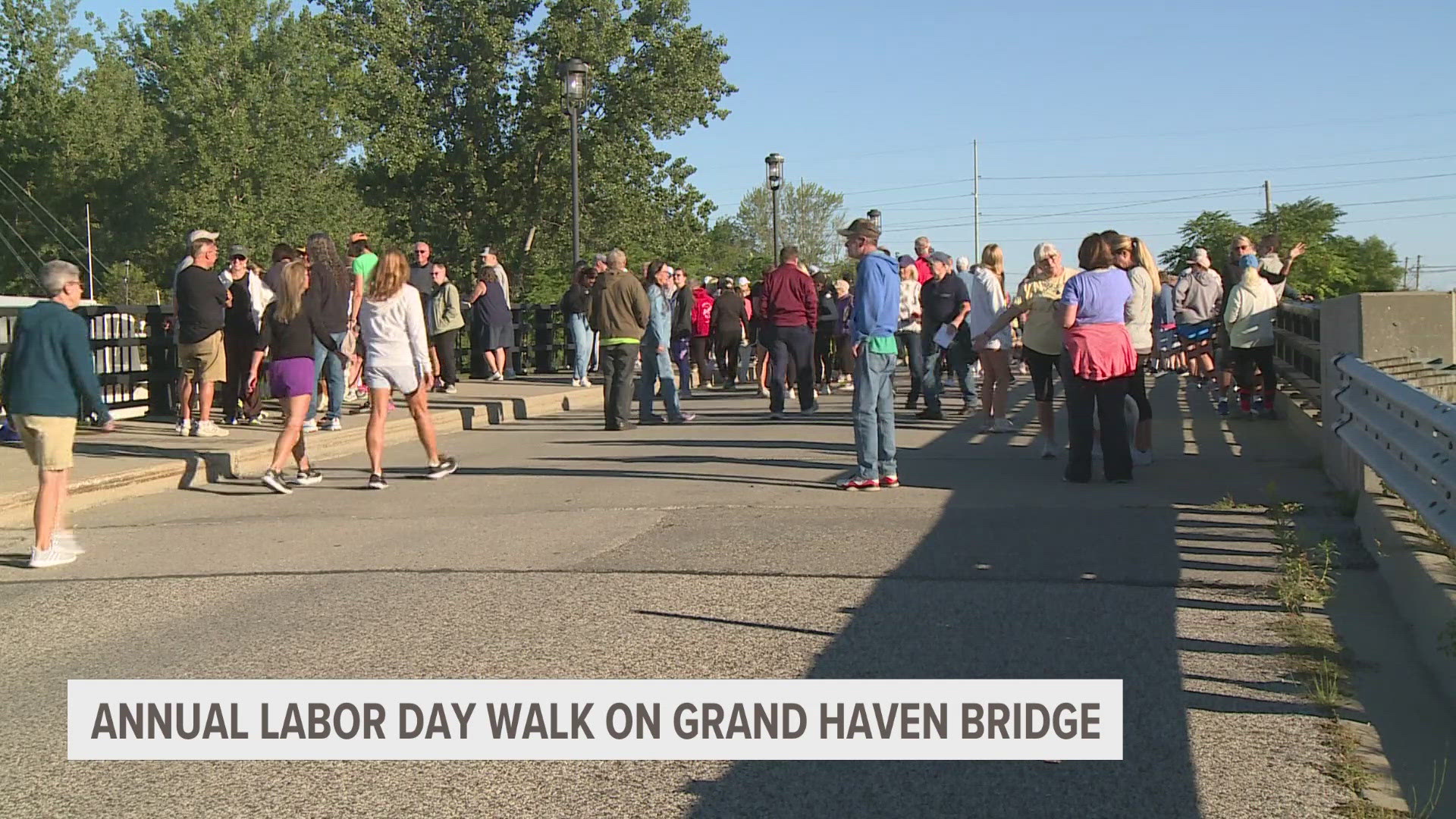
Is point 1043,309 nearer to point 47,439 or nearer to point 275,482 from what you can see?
point 275,482

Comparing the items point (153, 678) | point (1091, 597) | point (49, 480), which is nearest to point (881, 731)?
point (1091, 597)

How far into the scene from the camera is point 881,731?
486cm

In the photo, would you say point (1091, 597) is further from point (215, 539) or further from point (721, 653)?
point (215, 539)

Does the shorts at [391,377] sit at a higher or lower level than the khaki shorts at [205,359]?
lower

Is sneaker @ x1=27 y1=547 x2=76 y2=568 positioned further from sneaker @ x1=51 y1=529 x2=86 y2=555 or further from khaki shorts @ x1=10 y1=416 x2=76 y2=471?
khaki shorts @ x1=10 y1=416 x2=76 y2=471

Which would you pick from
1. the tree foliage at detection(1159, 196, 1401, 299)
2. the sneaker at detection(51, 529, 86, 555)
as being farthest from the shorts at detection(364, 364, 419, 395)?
the tree foliage at detection(1159, 196, 1401, 299)

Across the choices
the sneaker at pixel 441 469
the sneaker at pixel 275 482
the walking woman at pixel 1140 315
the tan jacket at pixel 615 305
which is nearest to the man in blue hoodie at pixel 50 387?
the sneaker at pixel 275 482

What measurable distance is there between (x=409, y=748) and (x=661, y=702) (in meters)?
0.88

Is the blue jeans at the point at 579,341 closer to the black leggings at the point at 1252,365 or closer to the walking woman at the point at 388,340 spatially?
the black leggings at the point at 1252,365

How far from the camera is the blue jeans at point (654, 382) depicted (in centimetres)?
1634

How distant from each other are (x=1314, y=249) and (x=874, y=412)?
1314 inches

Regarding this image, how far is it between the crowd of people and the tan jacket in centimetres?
2

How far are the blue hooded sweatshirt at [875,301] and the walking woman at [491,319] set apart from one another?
12123 mm

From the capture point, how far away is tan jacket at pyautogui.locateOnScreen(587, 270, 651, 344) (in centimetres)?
1518
